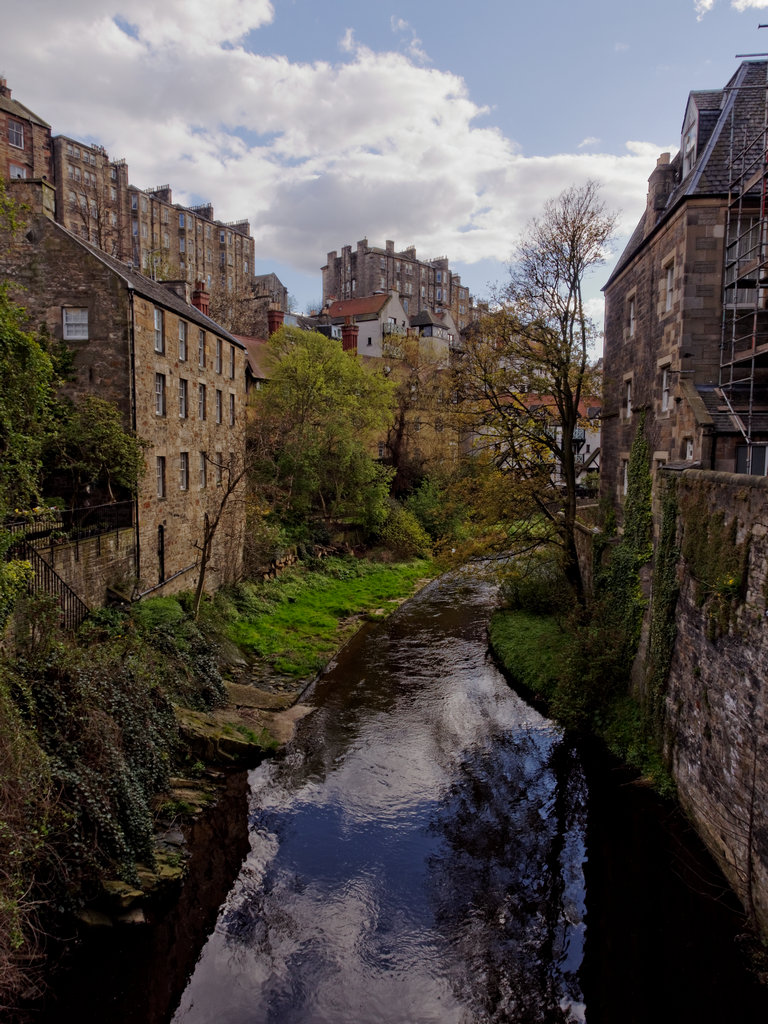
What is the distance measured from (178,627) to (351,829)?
322 inches

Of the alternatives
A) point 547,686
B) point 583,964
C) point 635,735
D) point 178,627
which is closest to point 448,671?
point 547,686

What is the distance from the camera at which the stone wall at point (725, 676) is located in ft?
31.5

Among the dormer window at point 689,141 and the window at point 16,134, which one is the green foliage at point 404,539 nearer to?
the dormer window at point 689,141

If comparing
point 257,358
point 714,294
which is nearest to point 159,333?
point 714,294

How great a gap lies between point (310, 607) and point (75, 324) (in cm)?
1383

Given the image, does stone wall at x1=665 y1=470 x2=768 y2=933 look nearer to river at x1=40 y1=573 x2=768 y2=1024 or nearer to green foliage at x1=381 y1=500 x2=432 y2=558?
river at x1=40 y1=573 x2=768 y2=1024

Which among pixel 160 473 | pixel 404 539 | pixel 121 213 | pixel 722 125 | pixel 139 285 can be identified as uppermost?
pixel 121 213

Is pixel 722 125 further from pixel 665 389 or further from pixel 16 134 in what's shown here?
pixel 16 134

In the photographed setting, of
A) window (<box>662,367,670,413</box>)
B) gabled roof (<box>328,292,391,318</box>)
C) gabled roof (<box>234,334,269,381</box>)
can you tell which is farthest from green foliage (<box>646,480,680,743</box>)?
gabled roof (<box>328,292,391,318</box>)

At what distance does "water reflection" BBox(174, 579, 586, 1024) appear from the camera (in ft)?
29.4

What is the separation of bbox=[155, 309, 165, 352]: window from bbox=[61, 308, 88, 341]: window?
2284 millimetres

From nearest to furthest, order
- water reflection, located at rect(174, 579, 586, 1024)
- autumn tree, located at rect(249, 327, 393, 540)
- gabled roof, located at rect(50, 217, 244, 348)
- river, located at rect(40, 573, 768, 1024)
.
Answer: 1. river, located at rect(40, 573, 768, 1024)
2. water reflection, located at rect(174, 579, 586, 1024)
3. gabled roof, located at rect(50, 217, 244, 348)
4. autumn tree, located at rect(249, 327, 393, 540)

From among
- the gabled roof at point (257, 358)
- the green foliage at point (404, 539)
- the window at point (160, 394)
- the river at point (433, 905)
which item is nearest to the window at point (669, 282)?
the river at point (433, 905)

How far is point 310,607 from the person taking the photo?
89.2 ft
